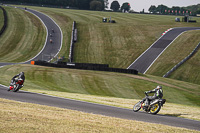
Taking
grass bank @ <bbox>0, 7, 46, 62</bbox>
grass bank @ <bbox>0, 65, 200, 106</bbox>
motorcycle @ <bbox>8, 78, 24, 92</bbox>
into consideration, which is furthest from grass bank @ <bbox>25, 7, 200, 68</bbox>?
motorcycle @ <bbox>8, 78, 24, 92</bbox>

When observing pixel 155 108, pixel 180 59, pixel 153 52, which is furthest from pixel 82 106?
pixel 153 52

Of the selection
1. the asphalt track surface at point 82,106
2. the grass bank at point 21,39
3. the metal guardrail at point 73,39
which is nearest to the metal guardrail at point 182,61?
the metal guardrail at point 73,39

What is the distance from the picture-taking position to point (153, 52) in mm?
68188

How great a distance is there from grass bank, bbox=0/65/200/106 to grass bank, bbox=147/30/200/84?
9208mm

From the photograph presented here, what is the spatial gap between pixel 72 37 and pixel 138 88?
1786 inches

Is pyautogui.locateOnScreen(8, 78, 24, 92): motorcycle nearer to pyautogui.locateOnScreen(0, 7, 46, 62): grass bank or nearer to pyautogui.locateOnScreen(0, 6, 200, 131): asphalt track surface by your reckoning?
pyautogui.locateOnScreen(0, 6, 200, 131): asphalt track surface

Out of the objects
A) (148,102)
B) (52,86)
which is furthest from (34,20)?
(148,102)

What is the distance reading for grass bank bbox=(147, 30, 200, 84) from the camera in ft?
176

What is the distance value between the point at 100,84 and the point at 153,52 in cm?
3282

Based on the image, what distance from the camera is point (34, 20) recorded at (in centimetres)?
9631

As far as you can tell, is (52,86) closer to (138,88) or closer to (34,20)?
(138,88)

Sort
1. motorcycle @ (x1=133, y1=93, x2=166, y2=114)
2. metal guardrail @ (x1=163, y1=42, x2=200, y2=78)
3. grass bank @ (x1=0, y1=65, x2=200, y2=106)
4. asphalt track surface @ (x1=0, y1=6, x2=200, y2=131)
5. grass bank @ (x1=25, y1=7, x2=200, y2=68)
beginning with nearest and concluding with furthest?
asphalt track surface @ (x1=0, y1=6, x2=200, y2=131)
motorcycle @ (x1=133, y1=93, x2=166, y2=114)
grass bank @ (x1=0, y1=65, x2=200, y2=106)
metal guardrail @ (x1=163, y1=42, x2=200, y2=78)
grass bank @ (x1=25, y1=7, x2=200, y2=68)

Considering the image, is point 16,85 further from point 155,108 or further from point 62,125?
point 62,125

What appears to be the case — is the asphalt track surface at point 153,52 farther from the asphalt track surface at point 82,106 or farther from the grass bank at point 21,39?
the grass bank at point 21,39
